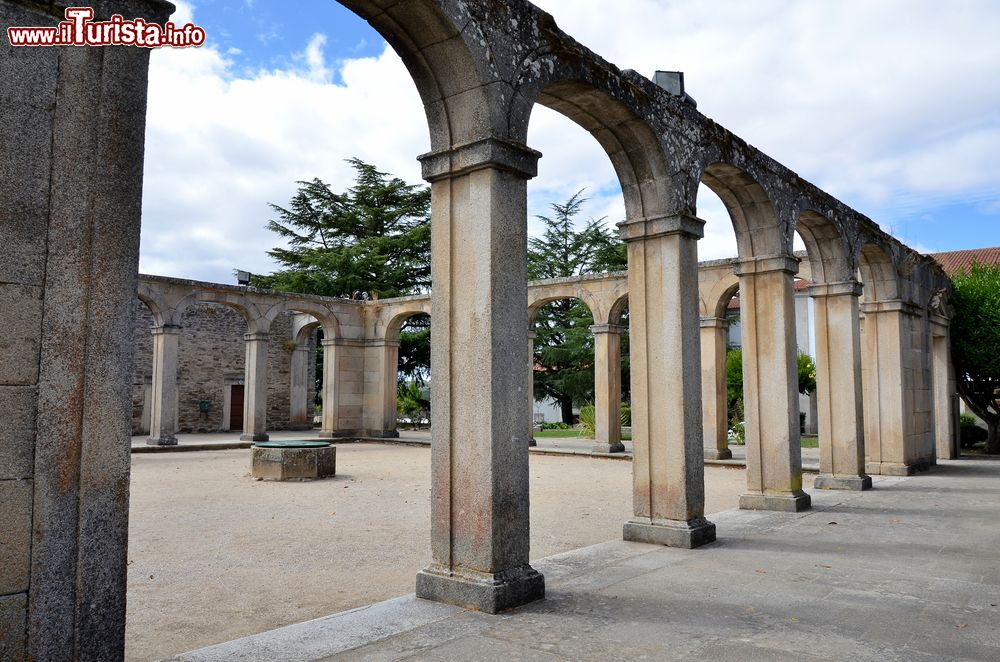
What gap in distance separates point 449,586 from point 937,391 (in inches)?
522

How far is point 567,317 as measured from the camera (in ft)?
94.2

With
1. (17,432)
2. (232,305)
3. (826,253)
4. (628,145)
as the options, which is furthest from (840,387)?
(232,305)

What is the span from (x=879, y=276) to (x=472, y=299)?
8.73m

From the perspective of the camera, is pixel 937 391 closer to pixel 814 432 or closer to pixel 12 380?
pixel 814 432

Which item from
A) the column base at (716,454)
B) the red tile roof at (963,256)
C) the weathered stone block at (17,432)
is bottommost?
the column base at (716,454)

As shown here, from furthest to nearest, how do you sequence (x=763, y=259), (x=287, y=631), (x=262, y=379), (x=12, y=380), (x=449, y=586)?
(x=262, y=379) < (x=763, y=259) < (x=449, y=586) < (x=287, y=631) < (x=12, y=380)

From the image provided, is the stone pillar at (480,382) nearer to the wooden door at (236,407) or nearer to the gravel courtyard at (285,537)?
the gravel courtyard at (285,537)

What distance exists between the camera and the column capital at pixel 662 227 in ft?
19.5

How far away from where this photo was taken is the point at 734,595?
4.32m

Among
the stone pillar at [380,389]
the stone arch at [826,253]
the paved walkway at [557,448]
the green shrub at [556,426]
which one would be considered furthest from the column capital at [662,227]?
the green shrub at [556,426]

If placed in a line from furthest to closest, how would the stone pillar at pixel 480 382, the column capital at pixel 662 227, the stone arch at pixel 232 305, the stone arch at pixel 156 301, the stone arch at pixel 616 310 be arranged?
the stone arch at pixel 232 305
the stone arch at pixel 156 301
the stone arch at pixel 616 310
the column capital at pixel 662 227
the stone pillar at pixel 480 382

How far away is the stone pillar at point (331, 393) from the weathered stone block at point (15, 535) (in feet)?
57.5

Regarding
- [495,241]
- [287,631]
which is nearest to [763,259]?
[495,241]

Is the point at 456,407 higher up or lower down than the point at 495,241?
lower down
